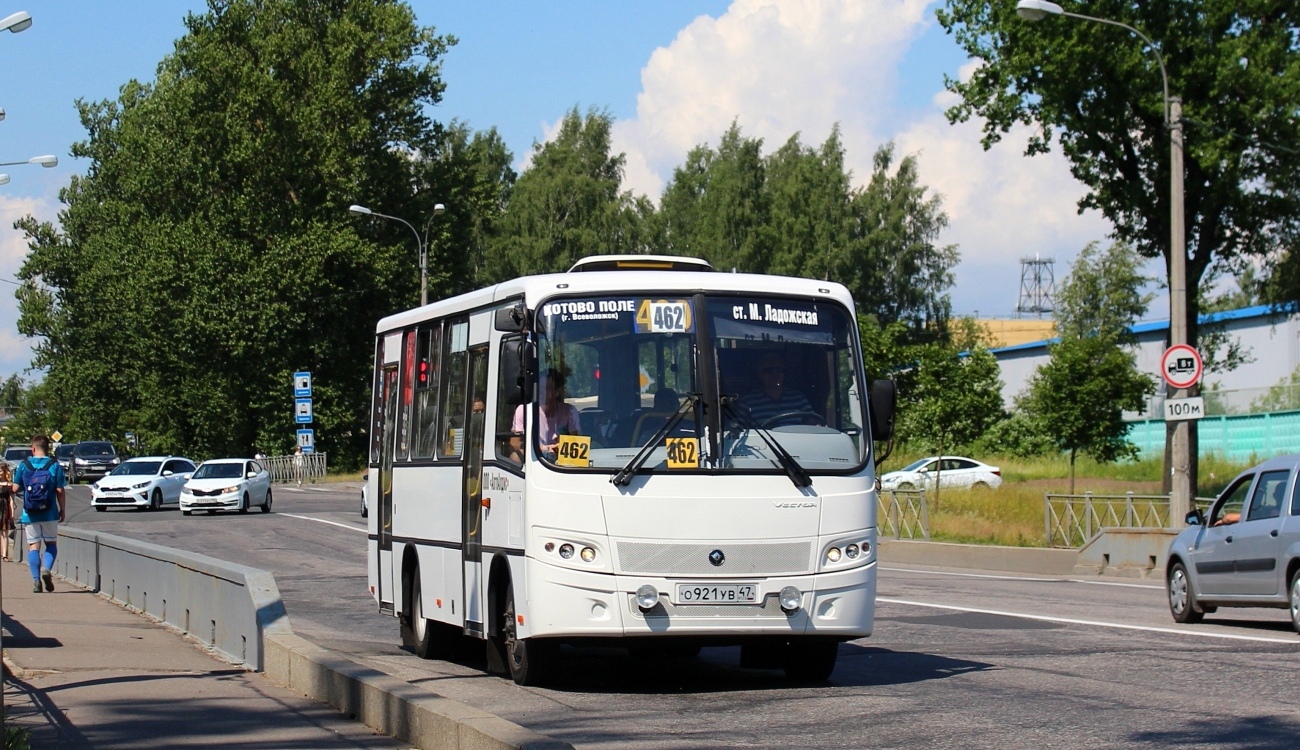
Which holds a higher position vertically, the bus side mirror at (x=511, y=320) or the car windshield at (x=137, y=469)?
the bus side mirror at (x=511, y=320)

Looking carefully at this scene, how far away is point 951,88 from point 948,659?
3169 centimetres

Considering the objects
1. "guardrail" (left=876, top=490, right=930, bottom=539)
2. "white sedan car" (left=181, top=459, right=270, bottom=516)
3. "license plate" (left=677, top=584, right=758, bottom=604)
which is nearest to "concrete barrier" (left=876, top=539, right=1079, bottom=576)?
"guardrail" (left=876, top=490, right=930, bottom=539)

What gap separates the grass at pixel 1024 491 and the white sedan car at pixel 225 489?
725 inches

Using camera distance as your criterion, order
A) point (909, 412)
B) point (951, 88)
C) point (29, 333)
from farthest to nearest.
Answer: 1. point (29, 333)
2. point (909, 412)
3. point (951, 88)

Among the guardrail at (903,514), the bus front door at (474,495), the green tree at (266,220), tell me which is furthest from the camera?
the green tree at (266,220)

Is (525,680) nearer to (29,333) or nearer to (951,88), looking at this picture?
(951,88)

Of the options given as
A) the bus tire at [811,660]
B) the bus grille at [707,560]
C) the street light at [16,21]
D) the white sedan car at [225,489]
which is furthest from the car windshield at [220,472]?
the bus grille at [707,560]

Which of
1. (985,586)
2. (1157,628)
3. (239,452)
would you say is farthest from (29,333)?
(1157,628)

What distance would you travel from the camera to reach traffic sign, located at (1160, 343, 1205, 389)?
79.4 feet

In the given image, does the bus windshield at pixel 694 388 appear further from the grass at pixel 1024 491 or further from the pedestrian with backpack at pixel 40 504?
the grass at pixel 1024 491

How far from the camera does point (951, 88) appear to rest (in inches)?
1671

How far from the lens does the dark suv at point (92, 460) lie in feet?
246

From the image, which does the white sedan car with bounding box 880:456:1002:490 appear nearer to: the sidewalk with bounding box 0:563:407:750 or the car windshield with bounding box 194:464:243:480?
the car windshield with bounding box 194:464:243:480

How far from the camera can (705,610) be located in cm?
1047
